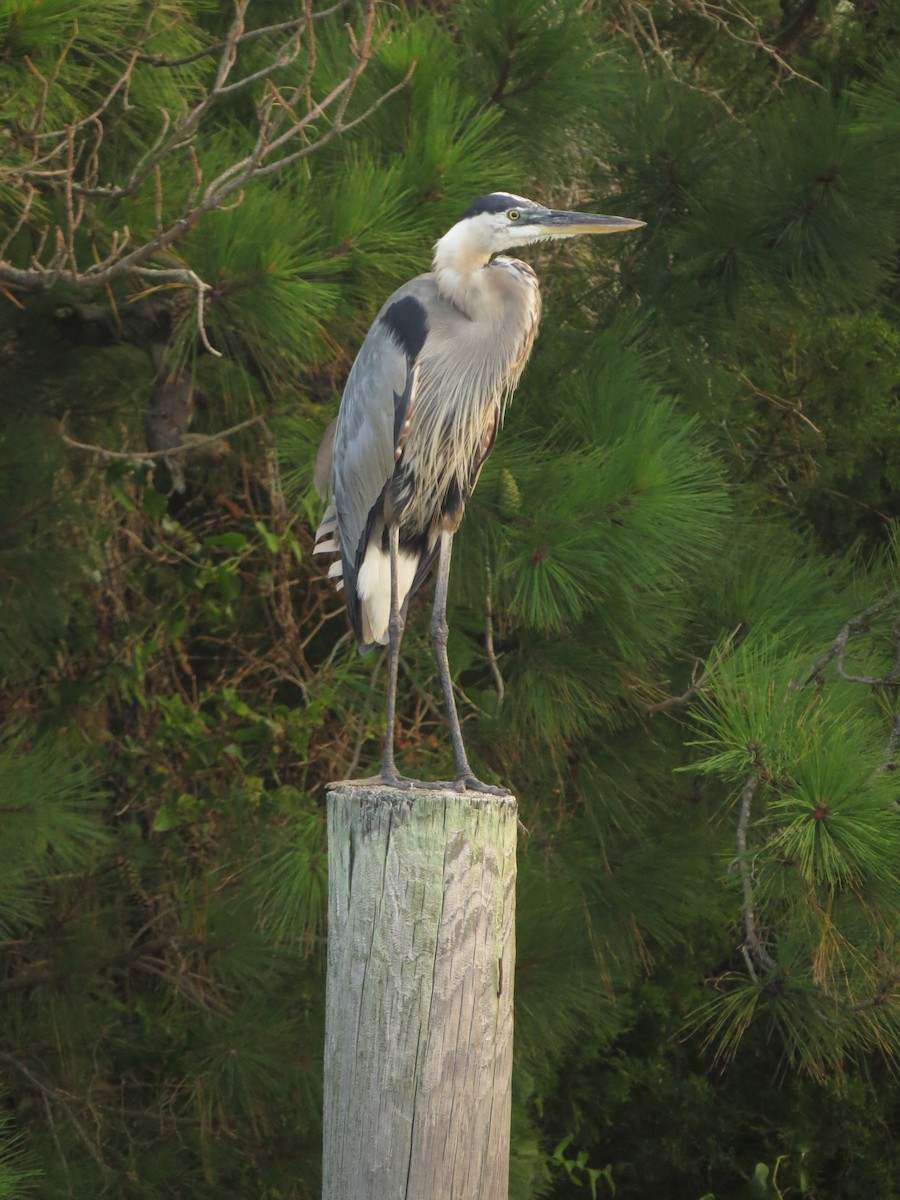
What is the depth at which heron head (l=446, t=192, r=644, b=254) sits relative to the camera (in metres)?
2.04

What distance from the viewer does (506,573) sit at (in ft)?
7.18

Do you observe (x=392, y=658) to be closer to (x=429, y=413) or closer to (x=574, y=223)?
(x=429, y=413)

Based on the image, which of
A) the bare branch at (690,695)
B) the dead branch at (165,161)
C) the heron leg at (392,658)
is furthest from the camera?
the bare branch at (690,695)

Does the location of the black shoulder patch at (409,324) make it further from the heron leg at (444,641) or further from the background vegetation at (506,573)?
the heron leg at (444,641)

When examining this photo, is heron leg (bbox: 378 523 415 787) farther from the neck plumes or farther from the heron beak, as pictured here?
the heron beak

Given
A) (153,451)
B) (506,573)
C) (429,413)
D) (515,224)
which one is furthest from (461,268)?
(153,451)

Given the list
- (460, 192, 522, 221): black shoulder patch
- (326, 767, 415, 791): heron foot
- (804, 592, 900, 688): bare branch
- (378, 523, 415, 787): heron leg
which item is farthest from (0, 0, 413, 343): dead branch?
(804, 592, 900, 688): bare branch

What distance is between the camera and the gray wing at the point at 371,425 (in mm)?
2059

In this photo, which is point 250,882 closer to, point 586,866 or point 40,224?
point 586,866

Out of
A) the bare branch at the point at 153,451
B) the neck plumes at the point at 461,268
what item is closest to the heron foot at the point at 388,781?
the neck plumes at the point at 461,268

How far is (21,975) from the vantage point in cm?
292

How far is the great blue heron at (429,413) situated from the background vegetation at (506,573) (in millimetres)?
129

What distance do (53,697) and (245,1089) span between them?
40.2 inches

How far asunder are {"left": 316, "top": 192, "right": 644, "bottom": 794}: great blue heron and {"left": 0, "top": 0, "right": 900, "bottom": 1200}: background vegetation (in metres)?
0.13
